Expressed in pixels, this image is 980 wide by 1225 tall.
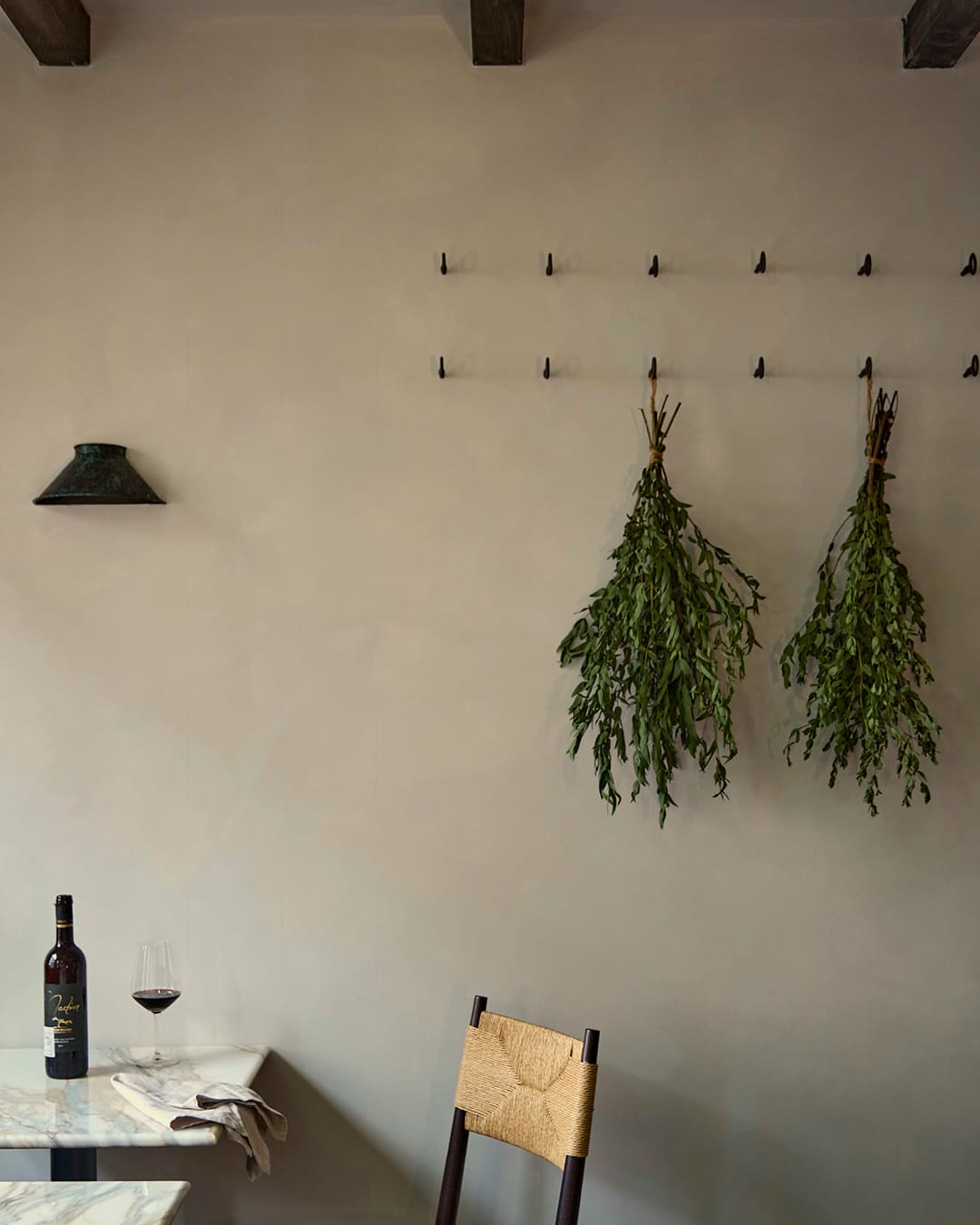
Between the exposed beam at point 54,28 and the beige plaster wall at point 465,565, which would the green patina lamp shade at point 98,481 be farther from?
the exposed beam at point 54,28

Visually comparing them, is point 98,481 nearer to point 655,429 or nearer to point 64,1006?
point 64,1006

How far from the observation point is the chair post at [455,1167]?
2008 millimetres

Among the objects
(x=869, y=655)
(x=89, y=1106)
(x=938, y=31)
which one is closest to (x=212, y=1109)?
(x=89, y=1106)

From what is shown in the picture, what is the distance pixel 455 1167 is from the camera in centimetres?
204

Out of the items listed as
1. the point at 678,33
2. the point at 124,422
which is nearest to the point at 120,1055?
the point at 124,422

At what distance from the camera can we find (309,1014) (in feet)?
7.53

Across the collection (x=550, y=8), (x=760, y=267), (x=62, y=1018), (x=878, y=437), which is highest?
(x=550, y=8)

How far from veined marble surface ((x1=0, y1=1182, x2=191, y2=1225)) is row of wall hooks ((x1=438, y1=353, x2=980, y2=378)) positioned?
5.24 ft

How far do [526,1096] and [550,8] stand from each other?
220 cm

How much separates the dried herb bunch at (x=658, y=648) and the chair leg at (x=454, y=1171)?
0.67 metres

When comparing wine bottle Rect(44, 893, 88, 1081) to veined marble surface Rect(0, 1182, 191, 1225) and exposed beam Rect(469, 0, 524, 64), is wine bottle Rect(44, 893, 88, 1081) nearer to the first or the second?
veined marble surface Rect(0, 1182, 191, 1225)

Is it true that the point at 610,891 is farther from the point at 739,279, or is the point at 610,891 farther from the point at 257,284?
the point at 257,284

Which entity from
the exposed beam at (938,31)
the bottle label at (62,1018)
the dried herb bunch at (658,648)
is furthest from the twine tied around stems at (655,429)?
the bottle label at (62,1018)

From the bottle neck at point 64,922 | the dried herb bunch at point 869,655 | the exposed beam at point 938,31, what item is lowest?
the bottle neck at point 64,922
